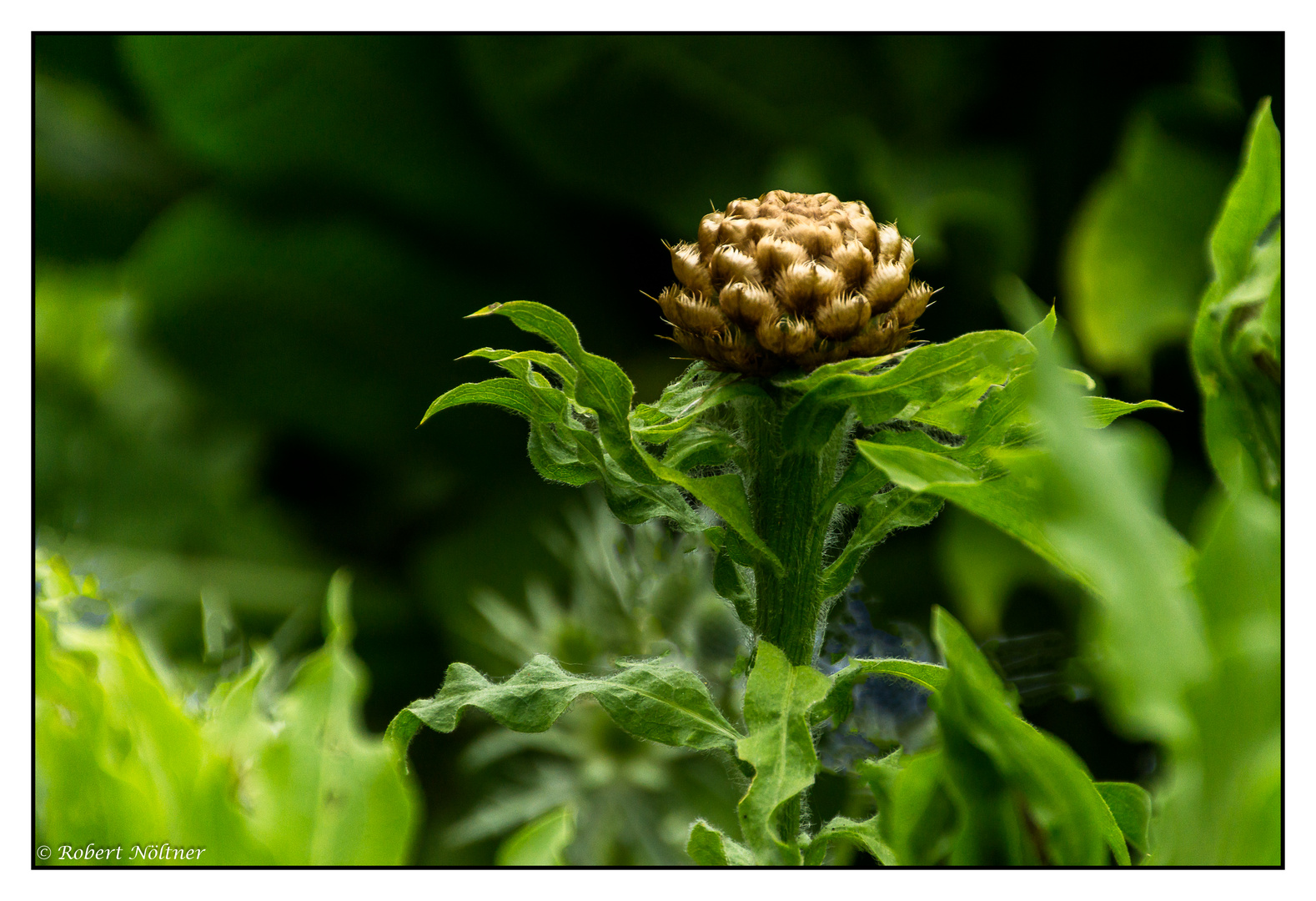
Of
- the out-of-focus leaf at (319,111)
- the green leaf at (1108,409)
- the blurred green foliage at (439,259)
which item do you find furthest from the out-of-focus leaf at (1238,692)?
the out-of-focus leaf at (319,111)

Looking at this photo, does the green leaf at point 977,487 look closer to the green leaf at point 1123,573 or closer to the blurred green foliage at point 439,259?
the green leaf at point 1123,573

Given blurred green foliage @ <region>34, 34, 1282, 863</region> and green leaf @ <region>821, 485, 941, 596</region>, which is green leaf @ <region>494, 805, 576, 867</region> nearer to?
green leaf @ <region>821, 485, 941, 596</region>

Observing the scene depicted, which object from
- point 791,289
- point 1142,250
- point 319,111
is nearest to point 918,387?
point 791,289

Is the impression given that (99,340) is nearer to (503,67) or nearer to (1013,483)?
(503,67)

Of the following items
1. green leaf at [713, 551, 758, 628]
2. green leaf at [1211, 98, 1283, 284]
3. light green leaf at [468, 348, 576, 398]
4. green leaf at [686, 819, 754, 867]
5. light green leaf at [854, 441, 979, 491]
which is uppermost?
green leaf at [1211, 98, 1283, 284]

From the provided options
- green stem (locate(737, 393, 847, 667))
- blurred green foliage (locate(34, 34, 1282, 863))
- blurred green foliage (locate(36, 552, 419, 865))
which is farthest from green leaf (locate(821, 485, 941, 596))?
blurred green foliage (locate(34, 34, 1282, 863))
